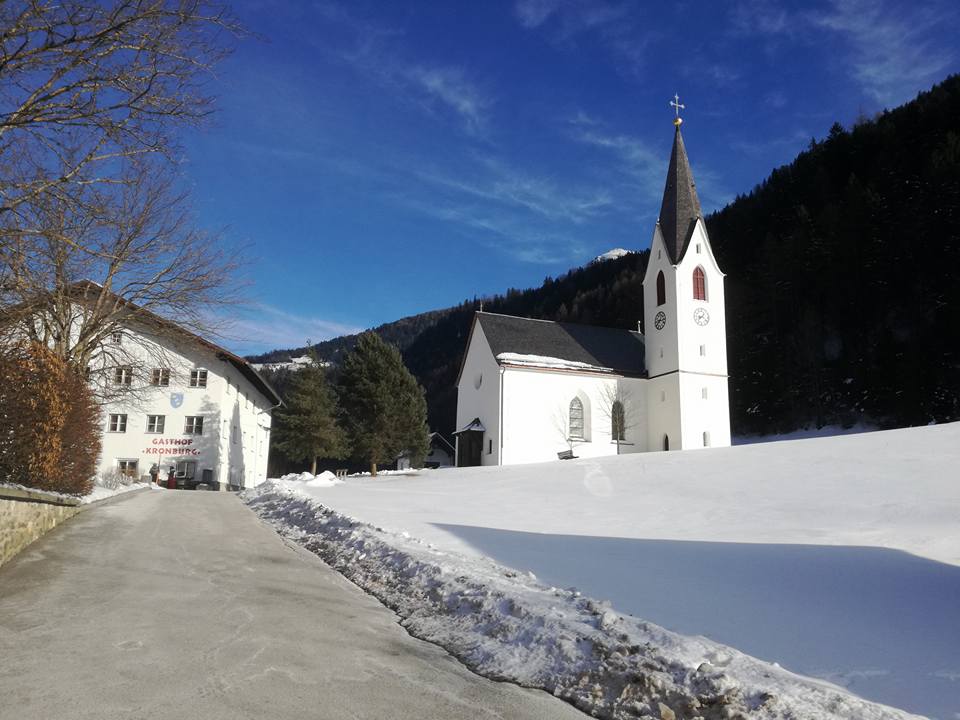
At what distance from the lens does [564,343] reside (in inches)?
1539

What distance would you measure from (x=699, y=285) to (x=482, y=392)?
14.0 m

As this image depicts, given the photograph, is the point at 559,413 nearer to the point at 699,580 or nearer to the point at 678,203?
the point at 678,203

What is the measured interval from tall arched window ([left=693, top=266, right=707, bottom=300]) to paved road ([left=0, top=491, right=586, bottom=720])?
33.2m

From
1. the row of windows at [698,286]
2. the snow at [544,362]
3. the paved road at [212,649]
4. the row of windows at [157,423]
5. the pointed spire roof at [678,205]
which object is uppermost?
the pointed spire roof at [678,205]

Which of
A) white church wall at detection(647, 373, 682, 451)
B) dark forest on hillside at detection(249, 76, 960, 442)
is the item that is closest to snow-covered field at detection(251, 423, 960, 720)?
white church wall at detection(647, 373, 682, 451)

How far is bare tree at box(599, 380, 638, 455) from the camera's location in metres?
37.1

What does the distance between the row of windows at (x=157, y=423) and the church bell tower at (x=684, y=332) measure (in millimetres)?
24834

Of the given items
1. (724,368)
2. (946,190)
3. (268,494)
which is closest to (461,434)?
(724,368)

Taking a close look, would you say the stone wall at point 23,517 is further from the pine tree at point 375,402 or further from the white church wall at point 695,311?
the white church wall at point 695,311

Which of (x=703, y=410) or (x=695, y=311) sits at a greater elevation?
(x=695, y=311)

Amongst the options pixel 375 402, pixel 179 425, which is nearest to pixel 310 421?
pixel 375 402

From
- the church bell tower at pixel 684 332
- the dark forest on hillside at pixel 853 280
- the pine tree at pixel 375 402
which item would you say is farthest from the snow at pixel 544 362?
the dark forest on hillside at pixel 853 280

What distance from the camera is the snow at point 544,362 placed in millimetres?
35156

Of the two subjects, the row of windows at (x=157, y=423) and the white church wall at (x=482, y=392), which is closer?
the white church wall at (x=482, y=392)
